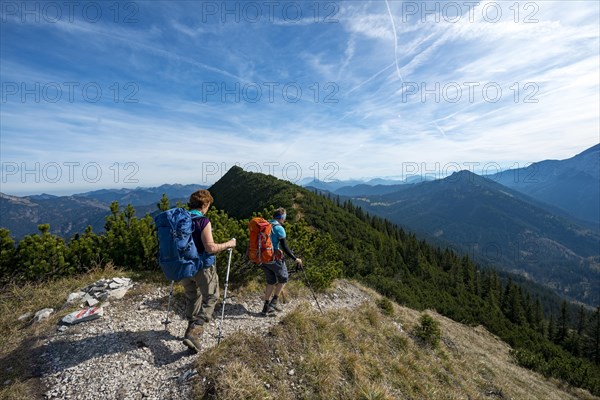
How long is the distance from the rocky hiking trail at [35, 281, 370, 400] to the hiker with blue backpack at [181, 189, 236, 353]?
0.51 m

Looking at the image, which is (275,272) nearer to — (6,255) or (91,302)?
(91,302)

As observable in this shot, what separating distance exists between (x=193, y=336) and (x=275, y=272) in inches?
113

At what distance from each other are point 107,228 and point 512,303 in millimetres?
95166

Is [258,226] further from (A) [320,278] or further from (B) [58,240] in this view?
(B) [58,240]

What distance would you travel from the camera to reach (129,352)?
611 centimetres

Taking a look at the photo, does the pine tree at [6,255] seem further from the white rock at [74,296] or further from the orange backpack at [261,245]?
the orange backpack at [261,245]

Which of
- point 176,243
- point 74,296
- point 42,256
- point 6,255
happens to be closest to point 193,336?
point 176,243

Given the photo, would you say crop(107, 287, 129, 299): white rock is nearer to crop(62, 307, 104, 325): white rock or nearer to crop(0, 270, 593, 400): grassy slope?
crop(62, 307, 104, 325): white rock

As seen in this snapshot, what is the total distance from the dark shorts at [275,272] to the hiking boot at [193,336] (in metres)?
2.57

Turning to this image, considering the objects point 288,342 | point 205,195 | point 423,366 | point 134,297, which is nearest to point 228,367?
point 288,342

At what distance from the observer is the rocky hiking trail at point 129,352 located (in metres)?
5.23

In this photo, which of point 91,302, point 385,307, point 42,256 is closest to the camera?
point 91,302

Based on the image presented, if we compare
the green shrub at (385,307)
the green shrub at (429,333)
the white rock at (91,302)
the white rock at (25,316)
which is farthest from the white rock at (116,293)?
the green shrub at (429,333)

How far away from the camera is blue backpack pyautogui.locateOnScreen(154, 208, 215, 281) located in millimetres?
5695
